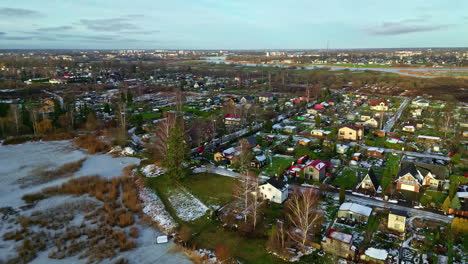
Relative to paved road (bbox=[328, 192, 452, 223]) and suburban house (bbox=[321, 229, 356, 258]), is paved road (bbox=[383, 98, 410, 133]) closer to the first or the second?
paved road (bbox=[328, 192, 452, 223])

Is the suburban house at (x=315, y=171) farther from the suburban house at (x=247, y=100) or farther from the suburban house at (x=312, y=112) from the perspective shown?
the suburban house at (x=247, y=100)

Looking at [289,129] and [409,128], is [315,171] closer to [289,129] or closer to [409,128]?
[289,129]

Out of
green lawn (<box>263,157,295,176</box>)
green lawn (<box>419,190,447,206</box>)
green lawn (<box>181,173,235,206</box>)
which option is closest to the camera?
green lawn (<box>419,190,447,206</box>)

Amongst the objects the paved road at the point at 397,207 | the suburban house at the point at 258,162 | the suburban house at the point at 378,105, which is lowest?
the paved road at the point at 397,207

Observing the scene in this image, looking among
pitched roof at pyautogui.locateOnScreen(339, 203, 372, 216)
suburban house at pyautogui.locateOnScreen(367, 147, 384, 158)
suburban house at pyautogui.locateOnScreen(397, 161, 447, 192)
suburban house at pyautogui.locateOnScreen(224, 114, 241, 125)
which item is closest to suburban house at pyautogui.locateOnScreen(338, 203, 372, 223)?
pitched roof at pyautogui.locateOnScreen(339, 203, 372, 216)

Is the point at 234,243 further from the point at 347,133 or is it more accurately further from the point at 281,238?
the point at 347,133

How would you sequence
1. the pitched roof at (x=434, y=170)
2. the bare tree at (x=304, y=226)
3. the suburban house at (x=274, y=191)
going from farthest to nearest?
the pitched roof at (x=434, y=170)
the suburban house at (x=274, y=191)
the bare tree at (x=304, y=226)

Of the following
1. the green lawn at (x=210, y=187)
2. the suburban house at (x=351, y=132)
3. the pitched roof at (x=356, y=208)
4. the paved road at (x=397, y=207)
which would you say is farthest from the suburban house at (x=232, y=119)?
the pitched roof at (x=356, y=208)
